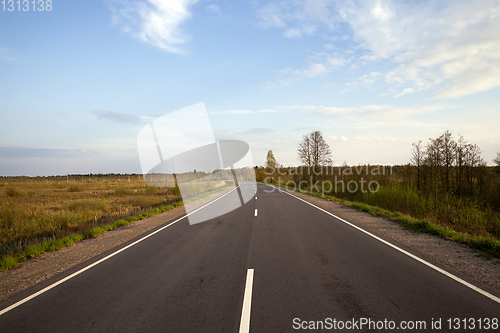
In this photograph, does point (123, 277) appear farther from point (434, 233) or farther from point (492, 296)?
point (434, 233)

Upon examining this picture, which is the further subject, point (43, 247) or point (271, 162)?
point (271, 162)

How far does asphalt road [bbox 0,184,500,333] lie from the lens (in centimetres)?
328

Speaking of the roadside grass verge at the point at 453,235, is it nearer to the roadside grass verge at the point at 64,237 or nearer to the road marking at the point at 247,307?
the road marking at the point at 247,307

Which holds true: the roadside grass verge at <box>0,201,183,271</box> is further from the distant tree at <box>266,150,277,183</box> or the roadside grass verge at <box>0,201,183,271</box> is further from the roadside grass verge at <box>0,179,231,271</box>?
the distant tree at <box>266,150,277,183</box>

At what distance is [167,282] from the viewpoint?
15.1 ft

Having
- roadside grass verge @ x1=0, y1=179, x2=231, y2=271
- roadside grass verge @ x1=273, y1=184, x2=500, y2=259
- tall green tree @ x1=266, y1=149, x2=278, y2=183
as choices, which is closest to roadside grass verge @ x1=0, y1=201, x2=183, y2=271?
roadside grass verge @ x1=0, y1=179, x2=231, y2=271

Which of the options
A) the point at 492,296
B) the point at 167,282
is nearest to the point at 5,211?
the point at 167,282

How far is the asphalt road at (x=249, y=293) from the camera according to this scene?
3.28 meters

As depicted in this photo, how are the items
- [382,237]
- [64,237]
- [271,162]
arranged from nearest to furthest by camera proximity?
[382,237]
[64,237]
[271,162]

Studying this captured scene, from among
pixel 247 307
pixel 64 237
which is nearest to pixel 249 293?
pixel 247 307

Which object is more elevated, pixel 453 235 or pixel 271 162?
pixel 271 162

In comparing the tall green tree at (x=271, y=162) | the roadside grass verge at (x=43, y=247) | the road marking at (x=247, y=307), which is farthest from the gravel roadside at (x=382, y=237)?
the tall green tree at (x=271, y=162)

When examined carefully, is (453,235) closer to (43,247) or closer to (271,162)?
(43,247)

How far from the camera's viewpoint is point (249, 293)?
158 inches
